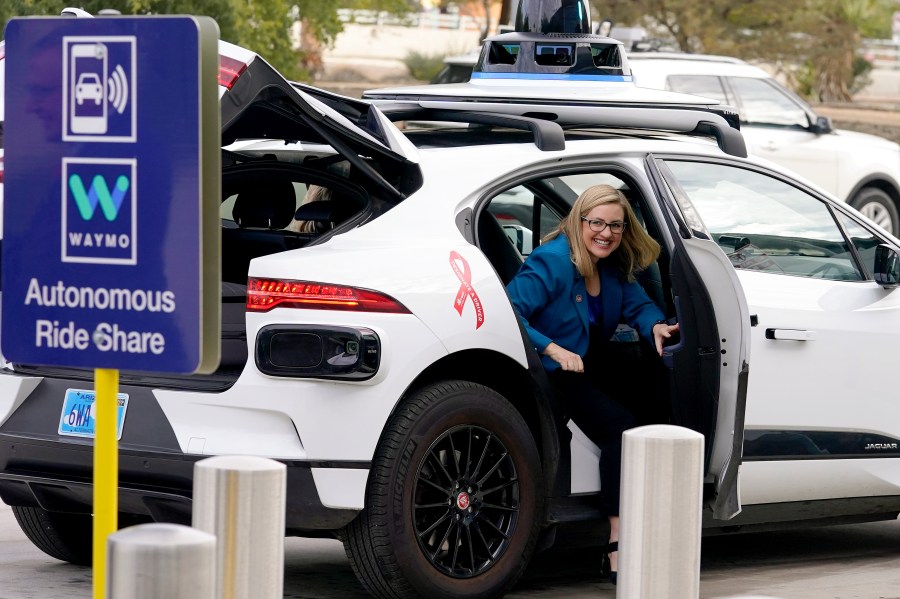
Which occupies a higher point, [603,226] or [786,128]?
[603,226]

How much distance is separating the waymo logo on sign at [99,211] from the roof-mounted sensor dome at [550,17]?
4.12 metres

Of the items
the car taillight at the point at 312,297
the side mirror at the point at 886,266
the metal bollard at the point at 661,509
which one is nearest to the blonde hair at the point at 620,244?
the side mirror at the point at 886,266

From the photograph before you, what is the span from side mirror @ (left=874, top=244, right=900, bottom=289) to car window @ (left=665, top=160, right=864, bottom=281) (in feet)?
0.47

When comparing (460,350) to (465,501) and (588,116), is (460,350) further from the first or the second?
(588,116)

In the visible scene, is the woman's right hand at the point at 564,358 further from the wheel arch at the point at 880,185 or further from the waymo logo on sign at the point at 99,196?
the wheel arch at the point at 880,185

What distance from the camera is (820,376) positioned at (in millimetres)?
6219

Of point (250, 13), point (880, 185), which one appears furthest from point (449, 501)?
point (250, 13)

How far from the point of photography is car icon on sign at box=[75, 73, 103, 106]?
3500mm

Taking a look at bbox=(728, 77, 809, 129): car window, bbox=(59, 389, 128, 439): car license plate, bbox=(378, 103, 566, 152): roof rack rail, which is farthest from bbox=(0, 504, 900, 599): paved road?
bbox=(728, 77, 809, 129): car window

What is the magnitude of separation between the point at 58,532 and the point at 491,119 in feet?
7.25

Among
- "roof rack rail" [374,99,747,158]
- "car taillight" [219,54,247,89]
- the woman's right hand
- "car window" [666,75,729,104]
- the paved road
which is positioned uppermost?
"car taillight" [219,54,247,89]

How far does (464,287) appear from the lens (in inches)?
212

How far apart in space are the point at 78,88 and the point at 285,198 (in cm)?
296

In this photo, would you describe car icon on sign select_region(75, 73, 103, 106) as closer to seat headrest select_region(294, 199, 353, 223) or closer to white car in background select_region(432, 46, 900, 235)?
seat headrest select_region(294, 199, 353, 223)
